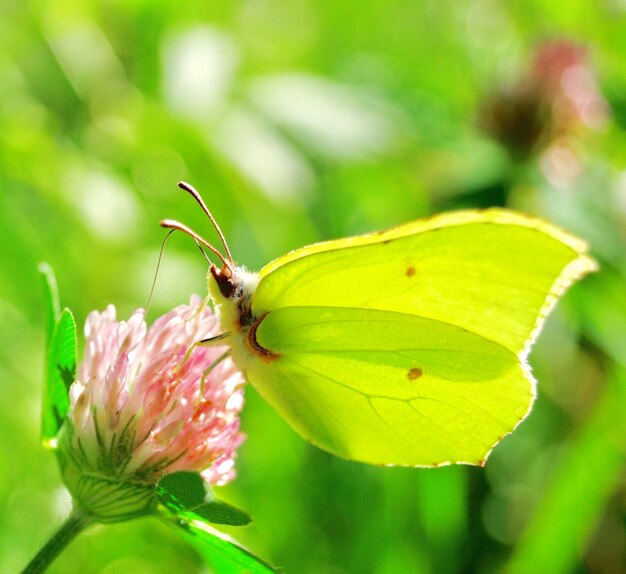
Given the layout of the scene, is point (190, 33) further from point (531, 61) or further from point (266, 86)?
point (531, 61)

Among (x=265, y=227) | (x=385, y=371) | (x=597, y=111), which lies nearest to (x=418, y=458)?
(x=385, y=371)

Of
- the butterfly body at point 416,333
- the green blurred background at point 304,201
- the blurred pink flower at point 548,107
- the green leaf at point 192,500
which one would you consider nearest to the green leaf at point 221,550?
the green leaf at point 192,500

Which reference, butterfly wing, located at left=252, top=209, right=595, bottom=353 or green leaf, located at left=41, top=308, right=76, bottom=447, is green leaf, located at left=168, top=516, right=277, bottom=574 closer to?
green leaf, located at left=41, top=308, right=76, bottom=447

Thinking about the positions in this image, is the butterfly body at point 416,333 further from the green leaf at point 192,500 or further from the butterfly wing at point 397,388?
the green leaf at point 192,500

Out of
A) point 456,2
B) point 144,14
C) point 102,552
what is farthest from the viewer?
point 456,2

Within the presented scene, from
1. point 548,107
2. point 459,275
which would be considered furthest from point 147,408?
point 548,107

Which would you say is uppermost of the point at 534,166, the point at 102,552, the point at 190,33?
the point at 190,33

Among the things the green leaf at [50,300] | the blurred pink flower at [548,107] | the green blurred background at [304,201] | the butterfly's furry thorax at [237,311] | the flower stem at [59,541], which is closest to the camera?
the flower stem at [59,541]

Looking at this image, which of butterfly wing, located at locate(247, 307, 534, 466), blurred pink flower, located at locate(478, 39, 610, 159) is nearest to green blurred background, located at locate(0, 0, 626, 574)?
blurred pink flower, located at locate(478, 39, 610, 159)
